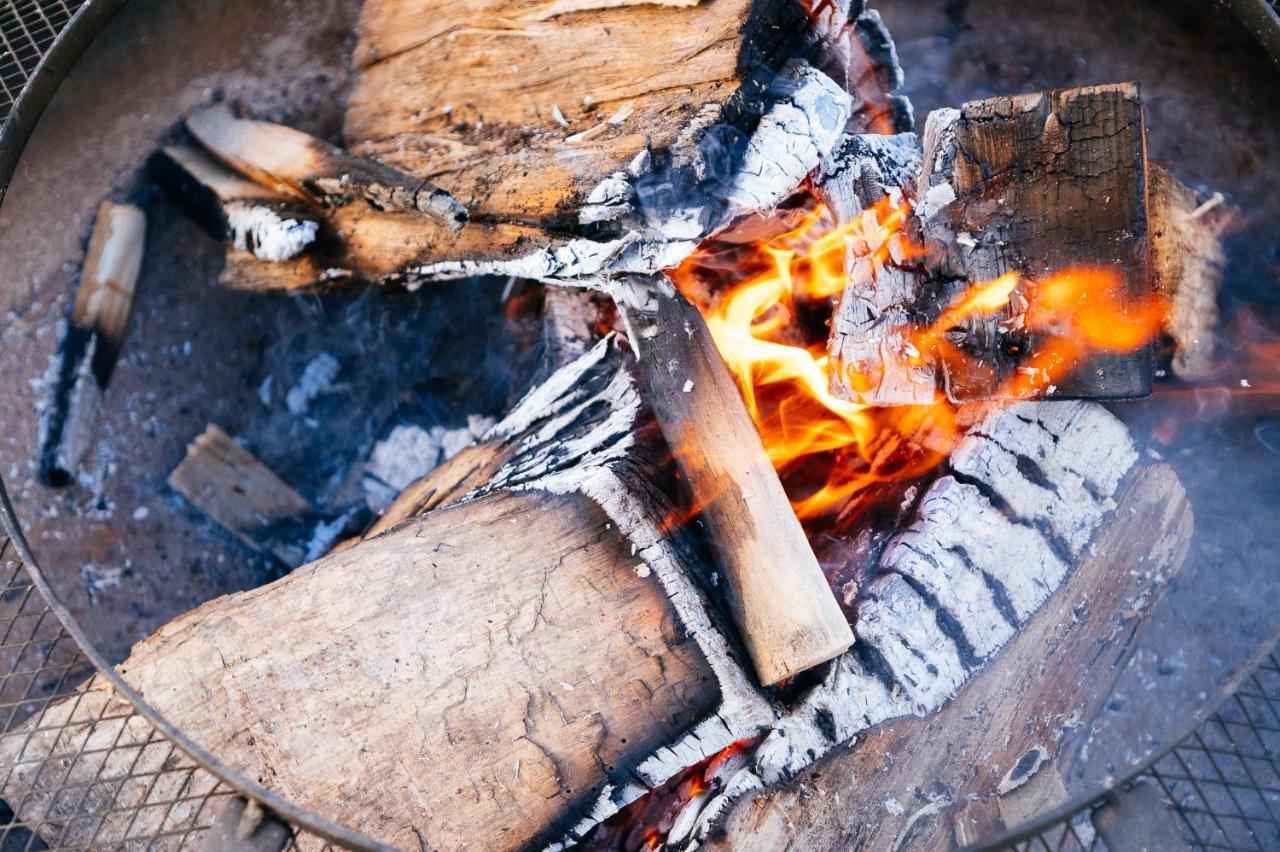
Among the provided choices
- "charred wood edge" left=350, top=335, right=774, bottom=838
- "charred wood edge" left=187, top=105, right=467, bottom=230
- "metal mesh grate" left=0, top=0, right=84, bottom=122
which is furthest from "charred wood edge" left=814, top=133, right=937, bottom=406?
"metal mesh grate" left=0, top=0, right=84, bottom=122

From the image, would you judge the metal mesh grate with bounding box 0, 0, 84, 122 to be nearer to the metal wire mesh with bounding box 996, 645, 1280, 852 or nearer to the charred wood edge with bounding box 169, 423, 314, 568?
the charred wood edge with bounding box 169, 423, 314, 568

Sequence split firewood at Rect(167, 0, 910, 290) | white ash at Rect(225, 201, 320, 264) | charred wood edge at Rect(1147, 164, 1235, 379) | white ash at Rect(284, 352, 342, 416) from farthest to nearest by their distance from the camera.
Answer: white ash at Rect(284, 352, 342, 416)
white ash at Rect(225, 201, 320, 264)
charred wood edge at Rect(1147, 164, 1235, 379)
split firewood at Rect(167, 0, 910, 290)

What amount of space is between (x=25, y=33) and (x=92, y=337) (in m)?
0.69

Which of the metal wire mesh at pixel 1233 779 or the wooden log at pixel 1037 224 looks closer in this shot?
the wooden log at pixel 1037 224

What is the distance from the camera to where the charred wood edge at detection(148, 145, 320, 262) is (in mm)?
1769

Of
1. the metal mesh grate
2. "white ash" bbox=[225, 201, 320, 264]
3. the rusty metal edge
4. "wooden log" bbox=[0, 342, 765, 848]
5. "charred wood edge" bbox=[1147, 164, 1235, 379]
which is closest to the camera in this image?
the rusty metal edge

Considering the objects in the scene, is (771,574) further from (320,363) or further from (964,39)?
(964,39)

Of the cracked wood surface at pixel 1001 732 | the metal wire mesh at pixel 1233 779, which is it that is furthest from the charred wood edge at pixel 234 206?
the metal wire mesh at pixel 1233 779

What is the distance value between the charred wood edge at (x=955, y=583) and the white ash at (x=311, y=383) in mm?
1220

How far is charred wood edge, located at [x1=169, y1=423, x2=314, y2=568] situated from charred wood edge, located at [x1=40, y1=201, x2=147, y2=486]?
0.67 ft

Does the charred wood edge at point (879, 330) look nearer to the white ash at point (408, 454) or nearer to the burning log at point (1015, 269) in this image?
the burning log at point (1015, 269)

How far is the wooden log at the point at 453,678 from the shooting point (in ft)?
4.23

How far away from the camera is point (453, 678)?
1315mm

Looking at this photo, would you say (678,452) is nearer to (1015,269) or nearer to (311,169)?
(1015,269)
